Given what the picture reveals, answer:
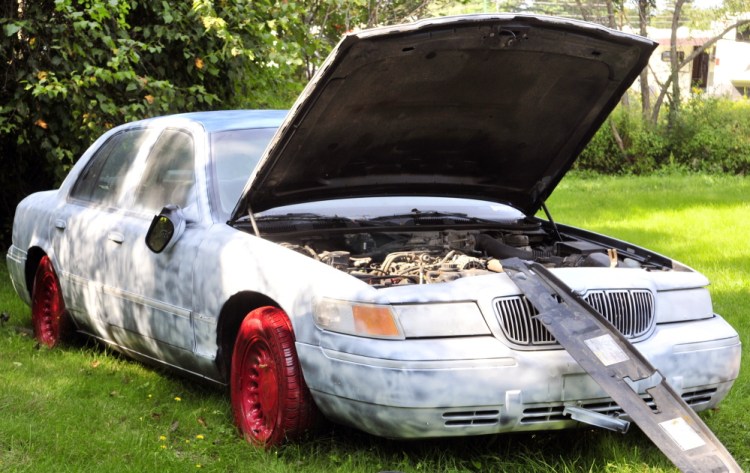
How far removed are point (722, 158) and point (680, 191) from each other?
4860mm

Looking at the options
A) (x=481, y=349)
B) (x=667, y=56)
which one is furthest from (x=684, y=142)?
(x=481, y=349)

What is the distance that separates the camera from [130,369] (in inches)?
254

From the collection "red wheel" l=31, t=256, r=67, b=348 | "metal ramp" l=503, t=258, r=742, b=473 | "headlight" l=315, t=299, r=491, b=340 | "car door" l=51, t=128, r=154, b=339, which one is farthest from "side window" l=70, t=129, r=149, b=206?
"metal ramp" l=503, t=258, r=742, b=473

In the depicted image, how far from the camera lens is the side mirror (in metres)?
5.41

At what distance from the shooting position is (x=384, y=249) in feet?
18.4

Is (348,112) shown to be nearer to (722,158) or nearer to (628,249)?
(628,249)

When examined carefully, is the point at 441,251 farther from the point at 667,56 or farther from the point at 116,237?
the point at 667,56

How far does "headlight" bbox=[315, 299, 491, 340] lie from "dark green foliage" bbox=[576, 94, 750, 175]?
1880cm

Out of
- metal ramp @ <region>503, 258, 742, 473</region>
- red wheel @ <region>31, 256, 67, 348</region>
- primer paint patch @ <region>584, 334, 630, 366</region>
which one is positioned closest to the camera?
metal ramp @ <region>503, 258, 742, 473</region>

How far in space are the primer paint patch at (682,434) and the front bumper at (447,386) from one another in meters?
0.19

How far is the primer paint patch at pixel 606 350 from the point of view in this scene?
→ 414 cm

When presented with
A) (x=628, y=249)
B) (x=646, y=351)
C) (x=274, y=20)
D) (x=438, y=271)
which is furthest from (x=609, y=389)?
(x=274, y=20)

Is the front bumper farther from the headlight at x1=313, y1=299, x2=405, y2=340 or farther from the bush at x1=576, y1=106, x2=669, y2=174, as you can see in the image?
the bush at x1=576, y1=106, x2=669, y2=174

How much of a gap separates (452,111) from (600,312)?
61.5 inches
